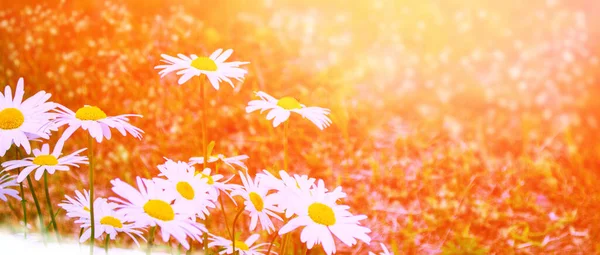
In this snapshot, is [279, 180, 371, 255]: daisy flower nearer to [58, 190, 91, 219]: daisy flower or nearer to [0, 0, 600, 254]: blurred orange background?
[58, 190, 91, 219]: daisy flower

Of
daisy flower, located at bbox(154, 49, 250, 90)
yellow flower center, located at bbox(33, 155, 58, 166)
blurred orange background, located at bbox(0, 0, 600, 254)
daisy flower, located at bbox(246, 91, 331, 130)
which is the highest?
blurred orange background, located at bbox(0, 0, 600, 254)

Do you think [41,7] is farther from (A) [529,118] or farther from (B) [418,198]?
(A) [529,118]

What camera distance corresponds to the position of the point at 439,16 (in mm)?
1642

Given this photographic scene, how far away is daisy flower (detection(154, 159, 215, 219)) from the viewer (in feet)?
2.49

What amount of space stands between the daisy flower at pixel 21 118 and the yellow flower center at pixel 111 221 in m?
0.13

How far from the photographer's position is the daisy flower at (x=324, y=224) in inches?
29.5

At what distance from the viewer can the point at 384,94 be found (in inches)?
65.2

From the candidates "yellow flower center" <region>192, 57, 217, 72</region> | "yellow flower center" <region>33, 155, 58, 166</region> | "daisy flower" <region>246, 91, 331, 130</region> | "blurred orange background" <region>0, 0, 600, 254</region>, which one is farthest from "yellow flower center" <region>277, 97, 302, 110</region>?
"blurred orange background" <region>0, 0, 600, 254</region>

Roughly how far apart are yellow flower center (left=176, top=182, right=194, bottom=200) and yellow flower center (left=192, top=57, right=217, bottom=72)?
0.60 feet

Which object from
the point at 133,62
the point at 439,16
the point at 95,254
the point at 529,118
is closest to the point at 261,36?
the point at 133,62

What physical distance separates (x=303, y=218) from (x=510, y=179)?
863 millimetres

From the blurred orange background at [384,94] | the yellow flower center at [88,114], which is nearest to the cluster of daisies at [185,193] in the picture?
the yellow flower center at [88,114]

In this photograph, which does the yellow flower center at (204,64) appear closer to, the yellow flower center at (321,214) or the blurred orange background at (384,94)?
the yellow flower center at (321,214)

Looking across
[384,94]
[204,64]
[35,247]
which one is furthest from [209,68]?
[384,94]
